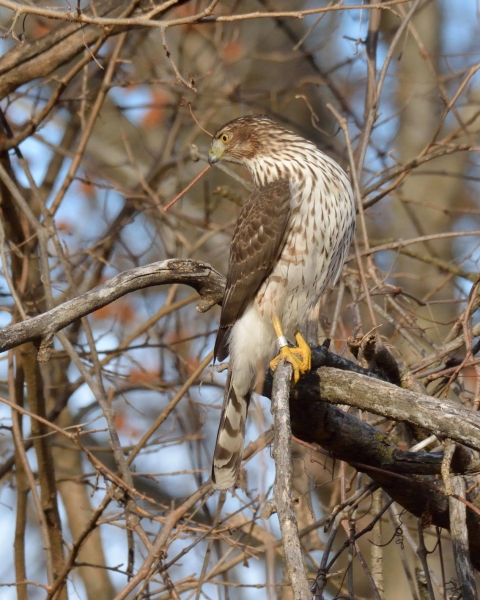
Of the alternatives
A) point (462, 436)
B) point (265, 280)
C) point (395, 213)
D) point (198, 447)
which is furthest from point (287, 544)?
point (395, 213)

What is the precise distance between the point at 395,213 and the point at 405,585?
382 centimetres

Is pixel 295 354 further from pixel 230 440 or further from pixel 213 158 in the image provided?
pixel 213 158

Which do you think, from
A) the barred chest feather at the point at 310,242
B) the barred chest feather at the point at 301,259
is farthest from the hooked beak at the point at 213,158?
the barred chest feather at the point at 310,242

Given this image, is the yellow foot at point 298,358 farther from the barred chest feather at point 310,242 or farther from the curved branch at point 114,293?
the curved branch at point 114,293

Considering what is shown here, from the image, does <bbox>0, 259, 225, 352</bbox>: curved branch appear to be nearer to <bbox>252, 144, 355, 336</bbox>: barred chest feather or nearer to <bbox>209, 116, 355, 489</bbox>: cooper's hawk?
<bbox>209, 116, 355, 489</bbox>: cooper's hawk

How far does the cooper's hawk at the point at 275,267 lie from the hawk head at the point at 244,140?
27 cm

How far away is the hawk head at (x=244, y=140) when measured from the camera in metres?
4.41

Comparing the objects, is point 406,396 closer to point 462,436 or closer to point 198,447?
point 462,436

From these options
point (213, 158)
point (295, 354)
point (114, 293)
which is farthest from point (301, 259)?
point (114, 293)

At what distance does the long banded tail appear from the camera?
3.78 meters

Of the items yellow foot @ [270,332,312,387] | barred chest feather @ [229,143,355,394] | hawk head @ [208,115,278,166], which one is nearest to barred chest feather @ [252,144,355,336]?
barred chest feather @ [229,143,355,394]

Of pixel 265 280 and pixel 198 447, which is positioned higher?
pixel 265 280

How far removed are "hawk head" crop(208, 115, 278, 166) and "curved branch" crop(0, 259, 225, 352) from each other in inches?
46.0

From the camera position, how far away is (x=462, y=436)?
258 cm
